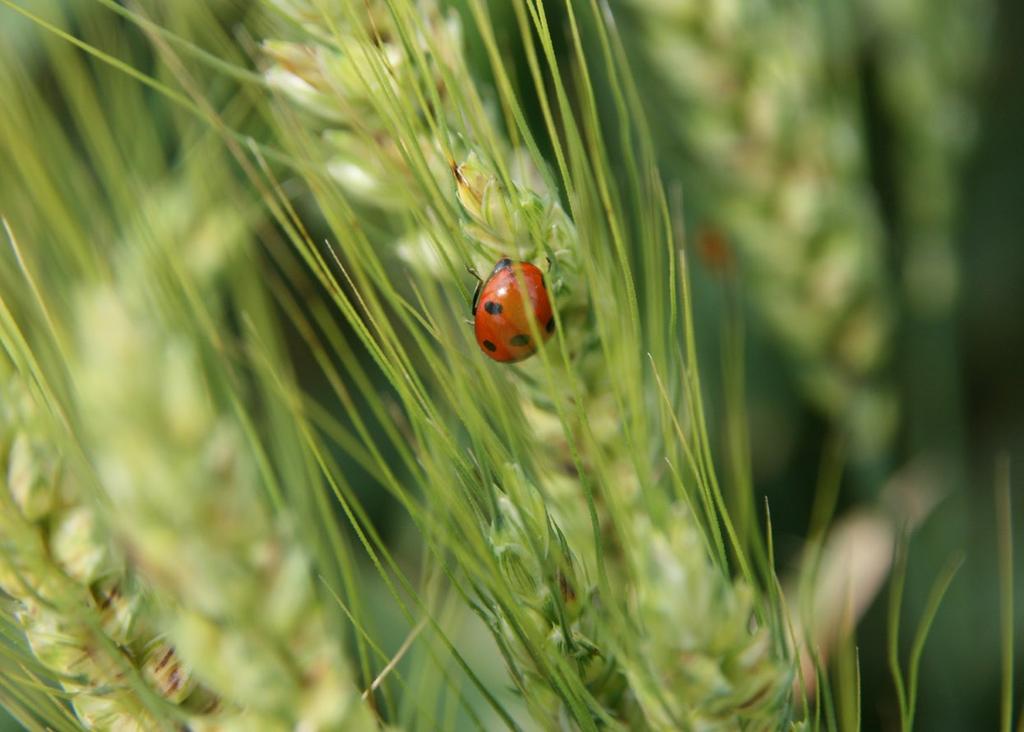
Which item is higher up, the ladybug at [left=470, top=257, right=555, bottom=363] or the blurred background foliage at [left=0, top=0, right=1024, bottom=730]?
the ladybug at [left=470, top=257, right=555, bottom=363]

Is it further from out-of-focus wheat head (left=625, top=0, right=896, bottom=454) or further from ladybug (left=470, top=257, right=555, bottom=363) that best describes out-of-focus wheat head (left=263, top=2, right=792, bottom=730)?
out-of-focus wheat head (left=625, top=0, right=896, bottom=454)

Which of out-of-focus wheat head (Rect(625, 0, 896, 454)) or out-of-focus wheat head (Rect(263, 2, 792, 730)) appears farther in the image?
out-of-focus wheat head (Rect(625, 0, 896, 454))

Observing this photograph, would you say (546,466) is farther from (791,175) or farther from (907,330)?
(907,330)

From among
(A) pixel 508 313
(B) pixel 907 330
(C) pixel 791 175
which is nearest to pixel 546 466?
(A) pixel 508 313

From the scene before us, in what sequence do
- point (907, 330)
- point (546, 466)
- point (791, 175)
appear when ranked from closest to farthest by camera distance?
point (546, 466) < point (791, 175) < point (907, 330)

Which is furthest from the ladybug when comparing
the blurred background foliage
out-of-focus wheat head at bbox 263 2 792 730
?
the blurred background foliage
